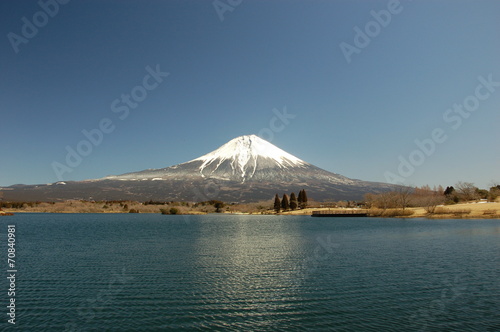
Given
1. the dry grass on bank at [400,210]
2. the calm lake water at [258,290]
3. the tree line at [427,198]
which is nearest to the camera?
the calm lake water at [258,290]

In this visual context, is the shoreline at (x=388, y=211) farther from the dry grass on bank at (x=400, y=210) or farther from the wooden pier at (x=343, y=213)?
the wooden pier at (x=343, y=213)

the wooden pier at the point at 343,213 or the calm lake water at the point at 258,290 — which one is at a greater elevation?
the calm lake water at the point at 258,290

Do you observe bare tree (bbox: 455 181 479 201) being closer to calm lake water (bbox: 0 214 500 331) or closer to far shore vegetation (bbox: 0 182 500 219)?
far shore vegetation (bbox: 0 182 500 219)

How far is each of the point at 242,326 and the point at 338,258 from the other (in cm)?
2049

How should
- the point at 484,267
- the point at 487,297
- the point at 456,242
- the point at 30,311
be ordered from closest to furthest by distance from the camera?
the point at 30,311 → the point at 487,297 → the point at 484,267 → the point at 456,242

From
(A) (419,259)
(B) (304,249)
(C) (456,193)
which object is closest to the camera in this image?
(A) (419,259)

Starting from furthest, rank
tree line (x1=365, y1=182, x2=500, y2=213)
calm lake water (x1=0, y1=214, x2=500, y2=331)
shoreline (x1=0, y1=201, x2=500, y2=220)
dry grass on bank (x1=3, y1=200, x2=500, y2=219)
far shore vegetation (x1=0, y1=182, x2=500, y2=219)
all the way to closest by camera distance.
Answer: tree line (x1=365, y1=182, x2=500, y2=213) → far shore vegetation (x1=0, y1=182, x2=500, y2=219) → shoreline (x1=0, y1=201, x2=500, y2=220) → dry grass on bank (x1=3, y1=200, x2=500, y2=219) → calm lake water (x1=0, y1=214, x2=500, y2=331)

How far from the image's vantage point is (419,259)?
3241 cm

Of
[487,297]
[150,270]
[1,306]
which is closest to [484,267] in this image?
[487,297]

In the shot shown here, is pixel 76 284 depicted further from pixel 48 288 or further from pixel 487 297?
pixel 487 297

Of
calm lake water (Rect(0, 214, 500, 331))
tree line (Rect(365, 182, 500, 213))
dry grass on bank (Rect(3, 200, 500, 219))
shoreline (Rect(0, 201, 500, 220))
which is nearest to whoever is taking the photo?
calm lake water (Rect(0, 214, 500, 331))

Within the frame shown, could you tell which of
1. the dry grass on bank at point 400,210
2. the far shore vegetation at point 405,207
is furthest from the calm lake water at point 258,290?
the far shore vegetation at point 405,207

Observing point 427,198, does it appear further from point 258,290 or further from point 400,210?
point 258,290

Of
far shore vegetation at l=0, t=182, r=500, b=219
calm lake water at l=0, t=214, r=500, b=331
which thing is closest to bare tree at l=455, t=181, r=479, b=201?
far shore vegetation at l=0, t=182, r=500, b=219
